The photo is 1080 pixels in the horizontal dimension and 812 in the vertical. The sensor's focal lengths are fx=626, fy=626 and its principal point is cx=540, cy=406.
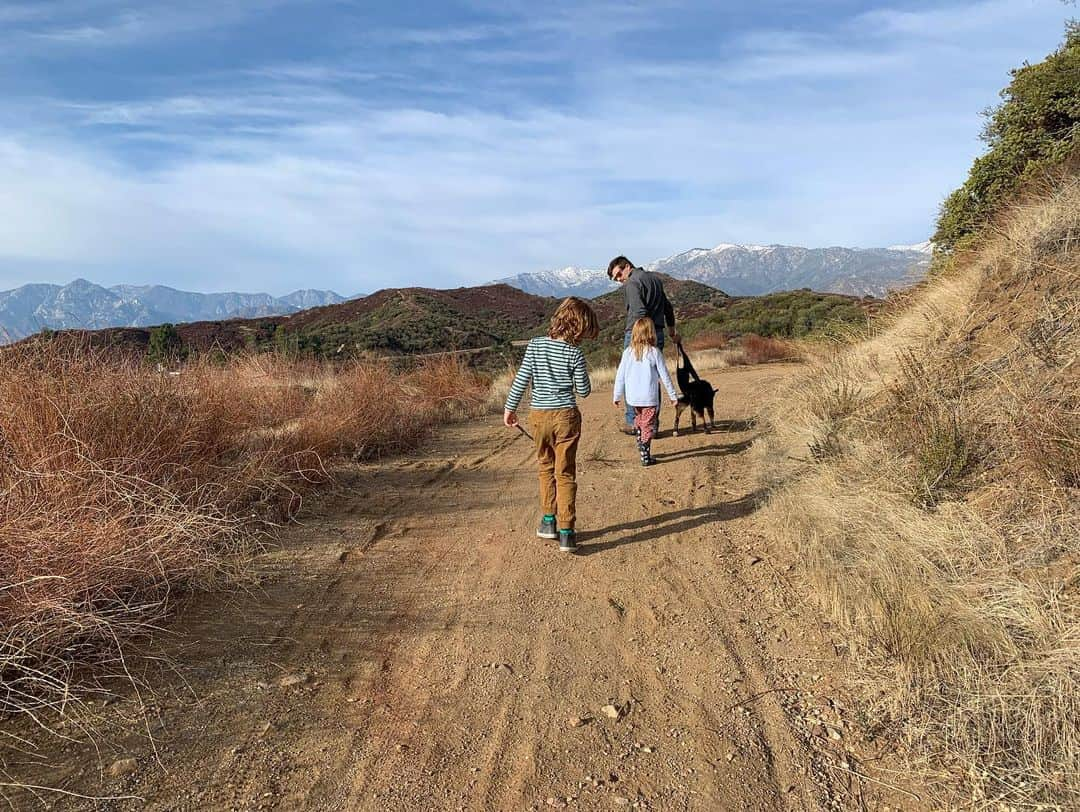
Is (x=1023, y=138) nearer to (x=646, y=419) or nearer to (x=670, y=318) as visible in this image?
(x=670, y=318)

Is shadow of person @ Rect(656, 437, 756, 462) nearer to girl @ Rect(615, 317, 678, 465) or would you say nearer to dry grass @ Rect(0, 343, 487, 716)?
girl @ Rect(615, 317, 678, 465)

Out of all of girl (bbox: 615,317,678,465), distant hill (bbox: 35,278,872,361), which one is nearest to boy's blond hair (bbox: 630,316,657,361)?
girl (bbox: 615,317,678,465)

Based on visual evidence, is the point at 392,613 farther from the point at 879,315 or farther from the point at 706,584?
the point at 879,315

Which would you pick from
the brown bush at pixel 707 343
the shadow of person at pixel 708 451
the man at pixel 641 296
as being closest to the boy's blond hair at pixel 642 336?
the man at pixel 641 296

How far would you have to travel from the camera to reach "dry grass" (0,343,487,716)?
2.92 m

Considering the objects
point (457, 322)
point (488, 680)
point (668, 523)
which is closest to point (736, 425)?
point (668, 523)

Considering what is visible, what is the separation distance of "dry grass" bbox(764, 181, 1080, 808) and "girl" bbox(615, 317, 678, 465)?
1.30m

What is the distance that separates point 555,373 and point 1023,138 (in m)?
10.6

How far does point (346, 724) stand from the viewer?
8.94ft

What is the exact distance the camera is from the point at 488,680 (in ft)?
10.1

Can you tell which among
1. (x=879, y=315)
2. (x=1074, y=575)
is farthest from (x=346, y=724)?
(x=879, y=315)

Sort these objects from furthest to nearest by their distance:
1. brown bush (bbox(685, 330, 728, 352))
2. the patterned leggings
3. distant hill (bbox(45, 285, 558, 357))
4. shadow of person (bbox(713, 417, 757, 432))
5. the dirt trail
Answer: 1. distant hill (bbox(45, 285, 558, 357))
2. brown bush (bbox(685, 330, 728, 352))
3. shadow of person (bbox(713, 417, 757, 432))
4. the patterned leggings
5. the dirt trail

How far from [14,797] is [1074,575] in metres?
4.51

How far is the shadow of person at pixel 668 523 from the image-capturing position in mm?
4836
